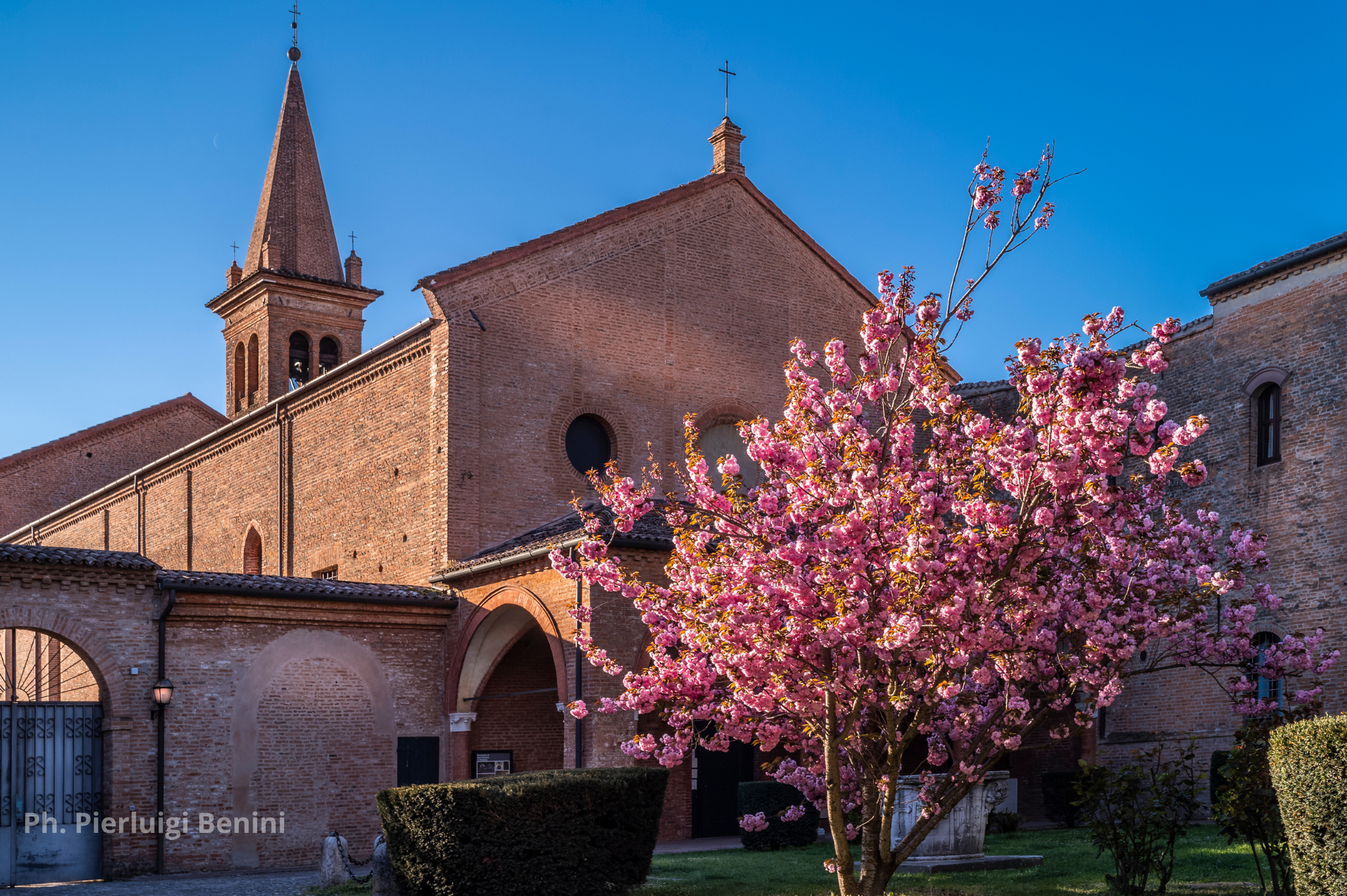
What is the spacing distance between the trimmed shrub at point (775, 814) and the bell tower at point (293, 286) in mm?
20726

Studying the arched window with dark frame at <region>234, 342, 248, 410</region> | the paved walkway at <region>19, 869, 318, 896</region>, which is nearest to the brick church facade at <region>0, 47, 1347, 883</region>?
the paved walkway at <region>19, 869, 318, 896</region>

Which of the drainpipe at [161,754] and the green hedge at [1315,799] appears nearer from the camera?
the green hedge at [1315,799]

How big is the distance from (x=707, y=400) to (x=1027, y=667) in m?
14.0

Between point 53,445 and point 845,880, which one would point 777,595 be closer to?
point 845,880

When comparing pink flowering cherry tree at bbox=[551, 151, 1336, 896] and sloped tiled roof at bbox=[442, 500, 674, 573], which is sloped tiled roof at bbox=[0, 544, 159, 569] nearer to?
sloped tiled roof at bbox=[442, 500, 674, 573]

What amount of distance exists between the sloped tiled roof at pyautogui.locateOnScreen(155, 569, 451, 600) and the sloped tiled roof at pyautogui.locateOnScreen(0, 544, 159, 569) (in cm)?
43

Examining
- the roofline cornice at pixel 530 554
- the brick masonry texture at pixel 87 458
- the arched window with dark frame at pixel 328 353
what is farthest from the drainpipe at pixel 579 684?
the brick masonry texture at pixel 87 458

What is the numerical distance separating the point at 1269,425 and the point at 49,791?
18749mm

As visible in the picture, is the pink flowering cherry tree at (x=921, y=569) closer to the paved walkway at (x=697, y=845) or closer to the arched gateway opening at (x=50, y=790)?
the paved walkway at (x=697, y=845)

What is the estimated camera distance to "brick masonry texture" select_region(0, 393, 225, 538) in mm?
36875

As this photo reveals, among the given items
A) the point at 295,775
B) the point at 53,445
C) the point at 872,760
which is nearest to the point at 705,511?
the point at 872,760

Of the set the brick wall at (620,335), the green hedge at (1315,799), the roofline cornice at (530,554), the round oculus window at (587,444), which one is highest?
the brick wall at (620,335)

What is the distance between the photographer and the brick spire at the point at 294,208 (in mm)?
35062

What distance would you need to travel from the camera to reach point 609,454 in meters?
22.0
